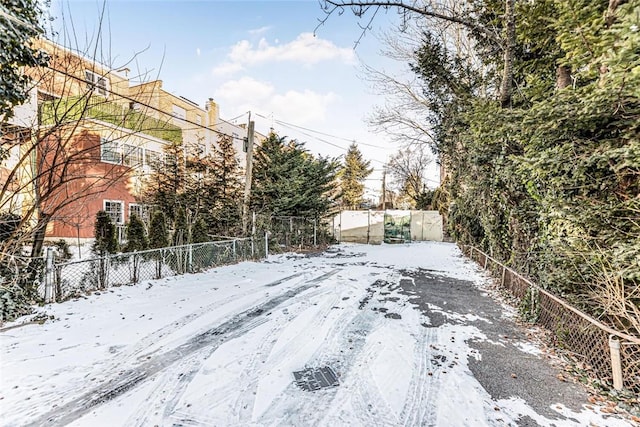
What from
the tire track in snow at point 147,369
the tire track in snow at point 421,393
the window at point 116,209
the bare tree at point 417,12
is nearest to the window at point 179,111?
the window at point 116,209

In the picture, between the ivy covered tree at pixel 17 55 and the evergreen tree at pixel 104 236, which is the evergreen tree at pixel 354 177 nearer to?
the evergreen tree at pixel 104 236

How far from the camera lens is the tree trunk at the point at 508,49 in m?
5.06

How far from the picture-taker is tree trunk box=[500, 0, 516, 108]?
5.06 m

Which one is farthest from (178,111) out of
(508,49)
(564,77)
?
(564,77)

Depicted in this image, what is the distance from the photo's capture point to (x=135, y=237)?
8305 millimetres

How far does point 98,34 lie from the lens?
362 centimetres

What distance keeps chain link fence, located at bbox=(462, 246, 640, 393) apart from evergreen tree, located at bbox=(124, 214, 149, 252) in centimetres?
923

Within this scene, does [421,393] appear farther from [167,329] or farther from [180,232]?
A: [180,232]

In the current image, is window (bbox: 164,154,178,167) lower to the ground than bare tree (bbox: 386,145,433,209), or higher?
lower

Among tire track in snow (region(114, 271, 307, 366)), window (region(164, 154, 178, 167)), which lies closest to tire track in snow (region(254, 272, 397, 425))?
tire track in snow (region(114, 271, 307, 366))

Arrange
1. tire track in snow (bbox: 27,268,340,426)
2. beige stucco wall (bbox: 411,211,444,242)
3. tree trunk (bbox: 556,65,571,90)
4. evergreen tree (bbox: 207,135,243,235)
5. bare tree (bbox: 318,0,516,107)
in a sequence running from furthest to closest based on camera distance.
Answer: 1. beige stucco wall (bbox: 411,211,444,242)
2. evergreen tree (bbox: 207,135,243,235)
3. bare tree (bbox: 318,0,516,107)
4. tree trunk (bbox: 556,65,571,90)
5. tire track in snow (bbox: 27,268,340,426)

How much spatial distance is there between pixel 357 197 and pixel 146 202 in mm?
20118

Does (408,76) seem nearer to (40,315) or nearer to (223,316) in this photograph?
(223,316)

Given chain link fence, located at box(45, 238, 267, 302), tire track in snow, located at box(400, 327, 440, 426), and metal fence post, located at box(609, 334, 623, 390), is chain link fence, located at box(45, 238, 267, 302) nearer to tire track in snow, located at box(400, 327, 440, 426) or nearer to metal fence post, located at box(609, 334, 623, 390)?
tire track in snow, located at box(400, 327, 440, 426)
